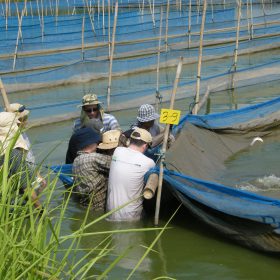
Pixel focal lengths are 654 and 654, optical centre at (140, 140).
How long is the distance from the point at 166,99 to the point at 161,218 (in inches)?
196

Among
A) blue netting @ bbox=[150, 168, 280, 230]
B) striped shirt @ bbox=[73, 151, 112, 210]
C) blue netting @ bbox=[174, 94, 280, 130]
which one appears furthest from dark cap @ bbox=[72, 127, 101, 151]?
blue netting @ bbox=[174, 94, 280, 130]

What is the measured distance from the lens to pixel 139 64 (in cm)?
1290

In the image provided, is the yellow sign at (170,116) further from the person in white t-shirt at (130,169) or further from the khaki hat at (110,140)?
the khaki hat at (110,140)

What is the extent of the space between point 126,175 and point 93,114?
1.37 m

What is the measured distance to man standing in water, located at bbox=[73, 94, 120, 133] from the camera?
6.25m

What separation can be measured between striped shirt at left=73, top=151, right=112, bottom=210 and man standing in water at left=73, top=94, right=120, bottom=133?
2.68 ft

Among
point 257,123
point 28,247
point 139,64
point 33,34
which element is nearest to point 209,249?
point 28,247

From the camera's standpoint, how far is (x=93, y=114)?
249 inches

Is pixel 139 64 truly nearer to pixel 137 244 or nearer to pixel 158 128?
pixel 158 128

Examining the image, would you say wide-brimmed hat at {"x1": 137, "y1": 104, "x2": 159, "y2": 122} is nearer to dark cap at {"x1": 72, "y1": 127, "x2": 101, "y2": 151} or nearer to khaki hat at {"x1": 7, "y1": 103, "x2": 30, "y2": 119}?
dark cap at {"x1": 72, "y1": 127, "x2": 101, "y2": 151}

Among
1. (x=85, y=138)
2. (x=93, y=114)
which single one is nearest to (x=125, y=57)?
(x=93, y=114)

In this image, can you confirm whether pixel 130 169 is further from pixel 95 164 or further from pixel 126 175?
pixel 95 164

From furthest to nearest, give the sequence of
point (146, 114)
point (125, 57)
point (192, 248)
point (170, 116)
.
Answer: point (125, 57)
point (146, 114)
point (170, 116)
point (192, 248)

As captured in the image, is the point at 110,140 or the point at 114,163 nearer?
the point at 114,163
